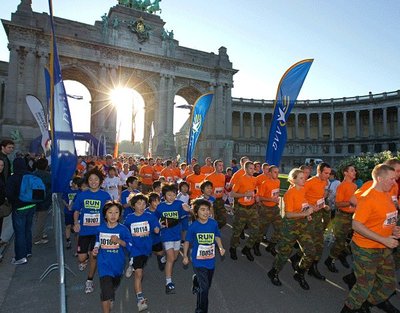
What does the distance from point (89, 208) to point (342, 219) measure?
19.3ft

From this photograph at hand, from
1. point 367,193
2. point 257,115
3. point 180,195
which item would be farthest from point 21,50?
point 257,115

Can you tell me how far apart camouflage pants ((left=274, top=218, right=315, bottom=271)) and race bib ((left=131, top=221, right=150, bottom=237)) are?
109 inches

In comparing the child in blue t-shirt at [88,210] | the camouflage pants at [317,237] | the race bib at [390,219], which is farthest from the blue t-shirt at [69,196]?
the race bib at [390,219]

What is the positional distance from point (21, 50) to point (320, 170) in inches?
1554

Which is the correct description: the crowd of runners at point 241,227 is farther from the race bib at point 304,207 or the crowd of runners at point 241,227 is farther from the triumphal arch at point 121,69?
the triumphal arch at point 121,69

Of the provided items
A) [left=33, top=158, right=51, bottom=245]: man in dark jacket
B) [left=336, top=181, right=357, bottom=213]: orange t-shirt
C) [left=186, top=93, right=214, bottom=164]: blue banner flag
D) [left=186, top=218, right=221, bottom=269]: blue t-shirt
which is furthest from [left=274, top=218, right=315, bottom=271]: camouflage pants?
[left=186, top=93, right=214, bottom=164]: blue banner flag

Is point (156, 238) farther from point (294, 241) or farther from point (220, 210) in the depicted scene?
point (220, 210)

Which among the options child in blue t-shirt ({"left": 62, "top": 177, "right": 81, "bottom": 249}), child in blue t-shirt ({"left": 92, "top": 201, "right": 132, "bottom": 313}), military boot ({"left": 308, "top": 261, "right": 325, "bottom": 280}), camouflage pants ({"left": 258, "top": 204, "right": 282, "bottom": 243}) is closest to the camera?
child in blue t-shirt ({"left": 92, "top": 201, "right": 132, "bottom": 313})

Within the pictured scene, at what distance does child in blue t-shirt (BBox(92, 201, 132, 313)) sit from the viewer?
4.39 meters

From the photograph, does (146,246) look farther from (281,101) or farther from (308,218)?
(281,101)

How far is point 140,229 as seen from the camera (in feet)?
17.4

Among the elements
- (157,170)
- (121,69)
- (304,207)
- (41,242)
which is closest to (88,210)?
(41,242)

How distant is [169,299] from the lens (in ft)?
17.4

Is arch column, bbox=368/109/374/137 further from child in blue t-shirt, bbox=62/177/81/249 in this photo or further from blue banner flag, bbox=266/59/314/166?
child in blue t-shirt, bbox=62/177/81/249
